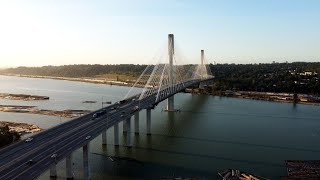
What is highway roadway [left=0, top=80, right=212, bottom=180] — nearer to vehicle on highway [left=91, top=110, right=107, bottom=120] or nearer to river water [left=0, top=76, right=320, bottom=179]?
vehicle on highway [left=91, top=110, right=107, bottom=120]

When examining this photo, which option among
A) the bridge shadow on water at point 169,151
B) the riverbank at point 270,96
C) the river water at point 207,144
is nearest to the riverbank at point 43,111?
the river water at point 207,144

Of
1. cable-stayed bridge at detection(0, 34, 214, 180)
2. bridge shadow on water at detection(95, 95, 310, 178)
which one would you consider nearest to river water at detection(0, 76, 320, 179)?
bridge shadow on water at detection(95, 95, 310, 178)

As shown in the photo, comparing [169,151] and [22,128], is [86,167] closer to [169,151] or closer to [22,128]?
[169,151]

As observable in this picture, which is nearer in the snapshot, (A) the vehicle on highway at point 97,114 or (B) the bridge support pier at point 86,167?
(B) the bridge support pier at point 86,167

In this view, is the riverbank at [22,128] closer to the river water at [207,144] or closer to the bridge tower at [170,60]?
the river water at [207,144]

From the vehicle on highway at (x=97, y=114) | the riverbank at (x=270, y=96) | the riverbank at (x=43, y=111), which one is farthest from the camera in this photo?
the riverbank at (x=270, y=96)

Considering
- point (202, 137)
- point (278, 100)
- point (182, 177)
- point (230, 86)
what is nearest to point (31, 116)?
point (202, 137)

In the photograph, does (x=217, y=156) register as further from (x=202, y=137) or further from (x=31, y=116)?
(x=31, y=116)
